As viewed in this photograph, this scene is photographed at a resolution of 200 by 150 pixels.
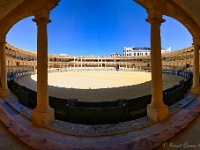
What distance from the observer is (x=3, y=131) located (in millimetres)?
3686

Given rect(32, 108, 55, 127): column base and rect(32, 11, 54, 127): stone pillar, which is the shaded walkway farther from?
rect(32, 11, 54, 127): stone pillar

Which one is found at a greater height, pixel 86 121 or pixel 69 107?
pixel 69 107

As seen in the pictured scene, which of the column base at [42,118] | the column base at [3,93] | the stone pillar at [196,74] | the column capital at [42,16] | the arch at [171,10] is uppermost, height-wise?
the arch at [171,10]

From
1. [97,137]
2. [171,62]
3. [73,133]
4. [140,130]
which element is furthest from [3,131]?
[171,62]

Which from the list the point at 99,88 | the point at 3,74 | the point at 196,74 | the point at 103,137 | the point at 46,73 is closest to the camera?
the point at 103,137

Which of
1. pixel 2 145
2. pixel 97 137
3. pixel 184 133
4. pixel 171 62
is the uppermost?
pixel 171 62

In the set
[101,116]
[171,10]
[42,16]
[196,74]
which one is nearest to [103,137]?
[101,116]

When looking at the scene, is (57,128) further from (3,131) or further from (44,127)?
(3,131)

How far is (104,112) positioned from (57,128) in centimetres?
163

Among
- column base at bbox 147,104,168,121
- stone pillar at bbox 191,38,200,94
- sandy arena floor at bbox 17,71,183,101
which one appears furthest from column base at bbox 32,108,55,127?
stone pillar at bbox 191,38,200,94

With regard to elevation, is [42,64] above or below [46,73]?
above

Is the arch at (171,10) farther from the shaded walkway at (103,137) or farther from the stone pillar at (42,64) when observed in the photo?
the shaded walkway at (103,137)

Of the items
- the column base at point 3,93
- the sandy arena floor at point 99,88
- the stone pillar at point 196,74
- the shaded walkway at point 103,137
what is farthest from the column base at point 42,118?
the stone pillar at point 196,74

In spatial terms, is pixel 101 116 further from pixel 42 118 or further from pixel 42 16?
pixel 42 16
